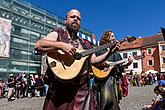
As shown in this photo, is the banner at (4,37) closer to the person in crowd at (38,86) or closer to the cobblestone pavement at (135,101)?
the person in crowd at (38,86)

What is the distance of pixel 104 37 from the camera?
13.3ft

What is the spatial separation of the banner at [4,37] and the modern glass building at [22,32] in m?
1.15

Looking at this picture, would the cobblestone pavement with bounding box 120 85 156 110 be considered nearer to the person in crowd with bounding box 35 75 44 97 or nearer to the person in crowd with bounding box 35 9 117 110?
the person in crowd with bounding box 35 75 44 97

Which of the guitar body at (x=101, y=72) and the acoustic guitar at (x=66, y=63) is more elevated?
the acoustic guitar at (x=66, y=63)

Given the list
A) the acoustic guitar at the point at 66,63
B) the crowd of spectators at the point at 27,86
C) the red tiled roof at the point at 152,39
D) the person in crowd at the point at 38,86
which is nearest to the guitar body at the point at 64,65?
the acoustic guitar at the point at 66,63

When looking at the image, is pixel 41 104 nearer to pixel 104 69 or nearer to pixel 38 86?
pixel 38 86

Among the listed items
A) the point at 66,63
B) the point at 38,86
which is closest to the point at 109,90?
the point at 66,63

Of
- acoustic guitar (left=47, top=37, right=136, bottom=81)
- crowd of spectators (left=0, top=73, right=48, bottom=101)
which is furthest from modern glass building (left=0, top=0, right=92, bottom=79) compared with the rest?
acoustic guitar (left=47, top=37, right=136, bottom=81)

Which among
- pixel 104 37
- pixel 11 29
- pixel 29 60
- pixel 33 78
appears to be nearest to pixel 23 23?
pixel 11 29

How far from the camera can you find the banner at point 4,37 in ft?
86.2

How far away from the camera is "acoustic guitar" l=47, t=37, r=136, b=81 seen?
2.20m

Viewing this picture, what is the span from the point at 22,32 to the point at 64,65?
30402 mm

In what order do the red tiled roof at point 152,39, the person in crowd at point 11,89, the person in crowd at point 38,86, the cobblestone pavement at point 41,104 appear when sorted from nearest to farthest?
the cobblestone pavement at point 41,104 → the person in crowd at point 11,89 → the person in crowd at point 38,86 → the red tiled roof at point 152,39

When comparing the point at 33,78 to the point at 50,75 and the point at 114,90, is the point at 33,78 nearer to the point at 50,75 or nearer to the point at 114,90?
the point at 114,90
